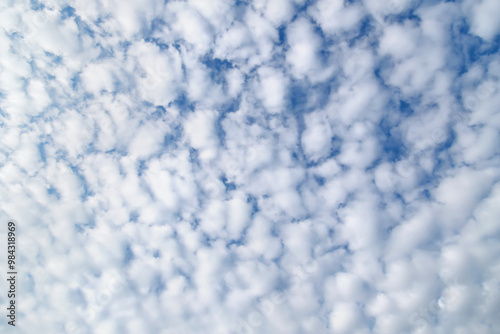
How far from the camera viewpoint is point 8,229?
3122 centimetres

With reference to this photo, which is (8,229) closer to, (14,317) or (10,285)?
(10,285)

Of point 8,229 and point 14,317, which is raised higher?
point 8,229

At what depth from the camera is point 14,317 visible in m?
32.3

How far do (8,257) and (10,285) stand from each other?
10.7 feet

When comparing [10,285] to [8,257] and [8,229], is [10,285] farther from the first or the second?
[8,229]

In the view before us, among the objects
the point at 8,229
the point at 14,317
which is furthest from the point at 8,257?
the point at 14,317

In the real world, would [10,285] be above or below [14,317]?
Answer: above

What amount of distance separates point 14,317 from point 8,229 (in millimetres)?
9750

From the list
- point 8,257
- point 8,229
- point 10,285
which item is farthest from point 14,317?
point 8,229

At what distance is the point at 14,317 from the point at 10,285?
3842 millimetres

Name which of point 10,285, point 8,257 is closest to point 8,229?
point 8,257

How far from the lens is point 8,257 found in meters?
30.8

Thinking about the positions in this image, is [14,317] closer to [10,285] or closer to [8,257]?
[10,285]

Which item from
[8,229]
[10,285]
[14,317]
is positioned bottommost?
[14,317]
